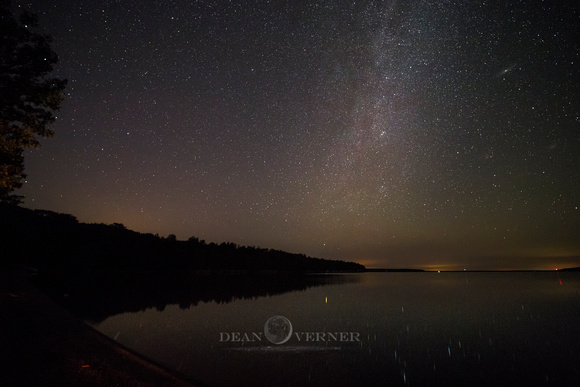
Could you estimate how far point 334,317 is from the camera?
2888 cm

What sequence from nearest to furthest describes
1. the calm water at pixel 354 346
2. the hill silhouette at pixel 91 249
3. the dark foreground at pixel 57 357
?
the dark foreground at pixel 57 357, the calm water at pixel 354 346, the hill silhouette at pixel 91 249

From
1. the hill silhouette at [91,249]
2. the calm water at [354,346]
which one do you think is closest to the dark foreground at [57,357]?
the calm water at [354,346]

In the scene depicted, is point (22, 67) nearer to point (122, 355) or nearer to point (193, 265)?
point (122, 355)

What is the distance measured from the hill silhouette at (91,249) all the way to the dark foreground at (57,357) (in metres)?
43.3

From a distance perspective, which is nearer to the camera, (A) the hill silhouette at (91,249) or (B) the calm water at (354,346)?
(B) the calm water at (354,346)

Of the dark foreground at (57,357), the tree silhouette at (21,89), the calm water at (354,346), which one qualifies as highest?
the tree silhouette at (21,89)

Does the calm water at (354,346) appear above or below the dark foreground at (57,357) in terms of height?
below

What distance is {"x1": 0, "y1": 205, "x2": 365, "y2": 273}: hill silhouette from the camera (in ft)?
227

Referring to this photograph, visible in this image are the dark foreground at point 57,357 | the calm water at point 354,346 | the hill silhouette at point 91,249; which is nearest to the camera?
the dark foreground at point 57,357

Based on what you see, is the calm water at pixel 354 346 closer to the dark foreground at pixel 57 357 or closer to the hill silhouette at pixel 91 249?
the dark foreground at pixel 57 357

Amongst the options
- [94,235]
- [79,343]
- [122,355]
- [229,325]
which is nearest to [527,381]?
[122,355]

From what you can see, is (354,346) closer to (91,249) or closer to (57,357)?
(57,357)

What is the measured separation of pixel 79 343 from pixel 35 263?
255 ft

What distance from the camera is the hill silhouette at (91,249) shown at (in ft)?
227
